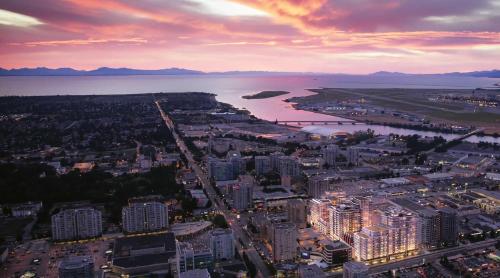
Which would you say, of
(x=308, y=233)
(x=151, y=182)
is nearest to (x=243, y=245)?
(x=308, y=233)

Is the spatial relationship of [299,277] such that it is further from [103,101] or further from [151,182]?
[103,101]

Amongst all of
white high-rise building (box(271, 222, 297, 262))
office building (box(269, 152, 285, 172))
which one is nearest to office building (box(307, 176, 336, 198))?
office building (box(269, 152, 285, 172))

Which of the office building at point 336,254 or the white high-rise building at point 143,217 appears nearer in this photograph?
the office building at point 336,254

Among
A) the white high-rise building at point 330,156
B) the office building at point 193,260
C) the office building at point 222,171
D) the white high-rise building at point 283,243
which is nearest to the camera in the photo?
the office building at point 193,260

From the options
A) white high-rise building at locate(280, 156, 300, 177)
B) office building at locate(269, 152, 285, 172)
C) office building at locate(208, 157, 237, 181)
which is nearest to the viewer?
office building at locate(208, 157, 237, 181)

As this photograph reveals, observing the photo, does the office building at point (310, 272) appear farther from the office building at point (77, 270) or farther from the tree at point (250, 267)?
the office building at point (77, 270)

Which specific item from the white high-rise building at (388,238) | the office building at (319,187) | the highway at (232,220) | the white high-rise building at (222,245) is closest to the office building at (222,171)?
the highway at (232,220)

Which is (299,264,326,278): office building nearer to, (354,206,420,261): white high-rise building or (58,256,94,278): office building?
(354,206,420,261): white high-rise building
